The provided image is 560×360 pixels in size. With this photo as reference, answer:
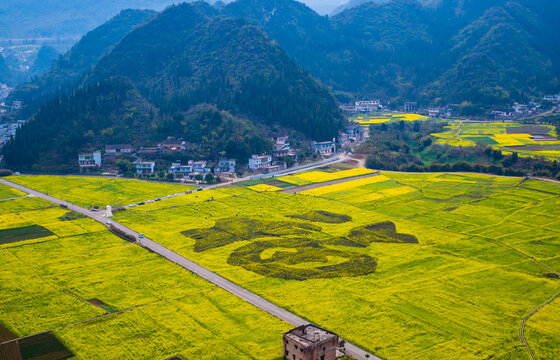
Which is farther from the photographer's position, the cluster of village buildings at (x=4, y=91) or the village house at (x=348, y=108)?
the cluster of village buildings at (x=4, y=91)

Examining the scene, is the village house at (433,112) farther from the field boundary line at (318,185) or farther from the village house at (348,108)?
the field boundary line at (318,185)

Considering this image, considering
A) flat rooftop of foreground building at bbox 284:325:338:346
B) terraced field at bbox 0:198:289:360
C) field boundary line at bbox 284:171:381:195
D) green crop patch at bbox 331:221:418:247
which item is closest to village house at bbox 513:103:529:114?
field boundary line at bbox 284:171:381:195

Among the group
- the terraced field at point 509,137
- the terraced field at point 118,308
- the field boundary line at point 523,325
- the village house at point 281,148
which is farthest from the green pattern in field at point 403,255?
the village house at point 281,148

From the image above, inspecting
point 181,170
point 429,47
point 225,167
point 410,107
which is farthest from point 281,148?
point 429,47

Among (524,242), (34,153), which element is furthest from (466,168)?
(34,153)

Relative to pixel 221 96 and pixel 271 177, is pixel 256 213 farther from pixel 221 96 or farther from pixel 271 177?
pixel 221 96

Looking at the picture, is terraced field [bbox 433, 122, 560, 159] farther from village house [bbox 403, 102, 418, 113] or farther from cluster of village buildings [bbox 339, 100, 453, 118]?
cluster of village buildings [bbox 339, 100, 453, 118]
